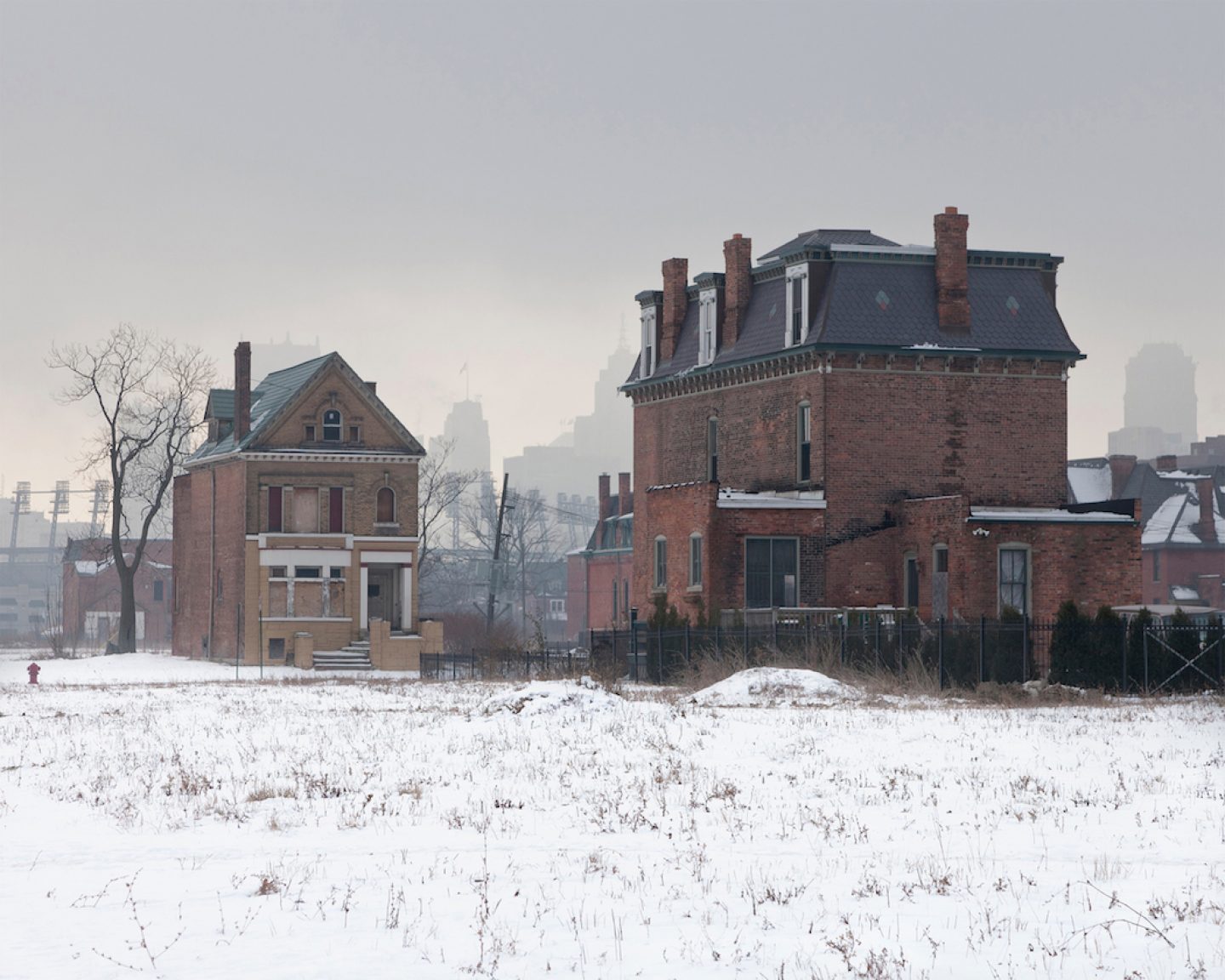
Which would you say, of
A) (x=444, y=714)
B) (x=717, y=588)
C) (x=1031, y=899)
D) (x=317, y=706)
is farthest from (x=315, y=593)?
(x=1031, y=899)

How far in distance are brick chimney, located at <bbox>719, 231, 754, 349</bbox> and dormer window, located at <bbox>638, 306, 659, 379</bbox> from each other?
461 cm

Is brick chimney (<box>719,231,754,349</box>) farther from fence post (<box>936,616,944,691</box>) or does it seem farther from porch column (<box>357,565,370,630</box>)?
porch column (<box>357,565,370,630</box>)

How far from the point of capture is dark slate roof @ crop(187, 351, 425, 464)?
6538cm

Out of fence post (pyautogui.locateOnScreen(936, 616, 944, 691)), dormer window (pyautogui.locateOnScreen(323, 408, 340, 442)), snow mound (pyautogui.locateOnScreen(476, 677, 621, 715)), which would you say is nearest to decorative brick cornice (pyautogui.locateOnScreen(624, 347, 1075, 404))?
fence post (pyautogui.locateOnScreen(936, 616, 944, 691))

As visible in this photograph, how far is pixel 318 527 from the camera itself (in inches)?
2591

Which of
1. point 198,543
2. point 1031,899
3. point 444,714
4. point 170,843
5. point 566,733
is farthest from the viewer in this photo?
point 198,543

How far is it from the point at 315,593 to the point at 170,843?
49124mm

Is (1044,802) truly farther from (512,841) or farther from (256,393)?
(256,393)

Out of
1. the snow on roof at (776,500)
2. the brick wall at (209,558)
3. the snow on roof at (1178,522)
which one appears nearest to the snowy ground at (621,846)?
the snow on roof at (776,500)

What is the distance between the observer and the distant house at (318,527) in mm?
64688

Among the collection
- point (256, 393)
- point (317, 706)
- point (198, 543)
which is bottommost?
point (317, 706)

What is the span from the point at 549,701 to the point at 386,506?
37.5 m

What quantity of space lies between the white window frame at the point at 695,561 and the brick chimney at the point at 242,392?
25576 mm

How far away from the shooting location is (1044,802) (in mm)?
18938
